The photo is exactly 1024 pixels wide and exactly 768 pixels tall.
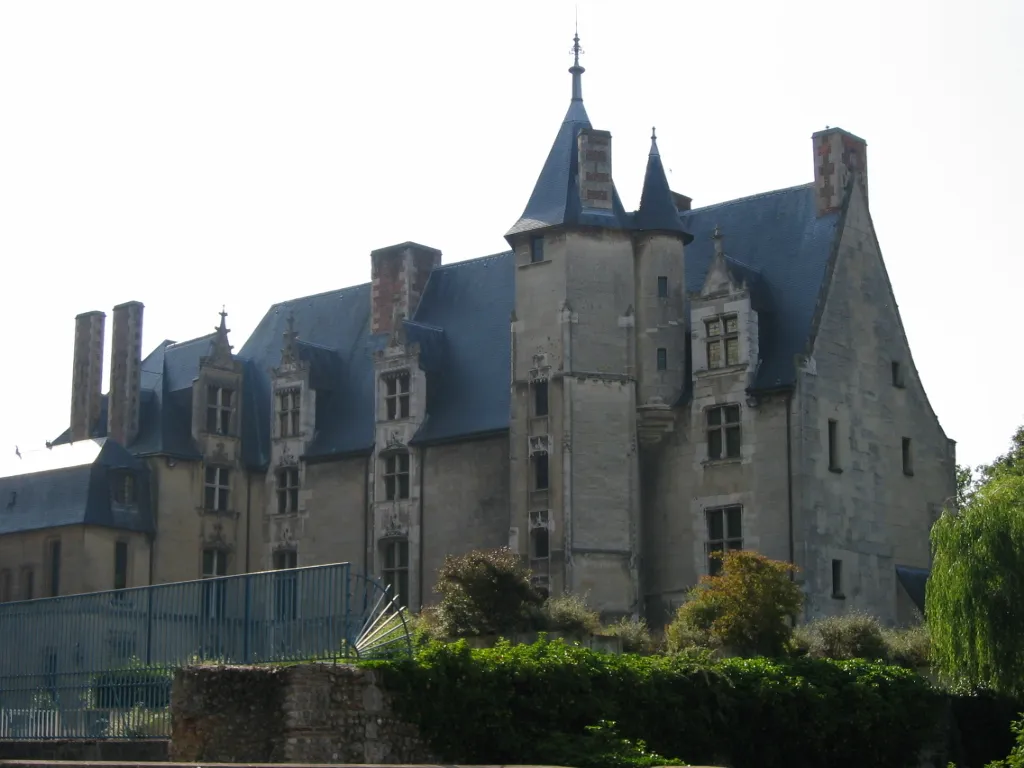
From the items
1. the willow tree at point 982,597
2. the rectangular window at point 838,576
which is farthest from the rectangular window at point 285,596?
the rectangular window at point 838,576

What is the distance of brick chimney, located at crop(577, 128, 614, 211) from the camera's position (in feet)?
124

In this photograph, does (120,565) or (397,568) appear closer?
(397,568)

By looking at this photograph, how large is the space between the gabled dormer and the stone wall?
655 inches

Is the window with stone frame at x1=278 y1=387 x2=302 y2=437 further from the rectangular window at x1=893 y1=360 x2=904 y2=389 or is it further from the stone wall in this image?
the stone wall

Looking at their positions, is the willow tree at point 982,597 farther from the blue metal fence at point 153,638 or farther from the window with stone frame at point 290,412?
the window with stone frame at point 290,412

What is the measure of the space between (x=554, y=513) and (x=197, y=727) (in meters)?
15.9

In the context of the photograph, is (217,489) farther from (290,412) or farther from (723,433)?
(723,433)

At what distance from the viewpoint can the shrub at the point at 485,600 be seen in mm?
31531

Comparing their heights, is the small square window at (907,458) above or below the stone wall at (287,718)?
above

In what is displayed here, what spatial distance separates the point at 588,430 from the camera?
1439 inches

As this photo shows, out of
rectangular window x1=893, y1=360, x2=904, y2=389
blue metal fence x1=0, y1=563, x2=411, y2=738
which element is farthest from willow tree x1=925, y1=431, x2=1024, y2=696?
blue metal fence x1=0, y1=563, x2=411, y2=738

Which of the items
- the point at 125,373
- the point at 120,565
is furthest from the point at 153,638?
the point at 125,373

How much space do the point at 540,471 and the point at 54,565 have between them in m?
12.9

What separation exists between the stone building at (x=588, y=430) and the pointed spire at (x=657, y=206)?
62mm
